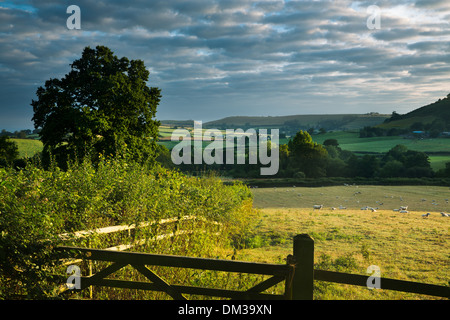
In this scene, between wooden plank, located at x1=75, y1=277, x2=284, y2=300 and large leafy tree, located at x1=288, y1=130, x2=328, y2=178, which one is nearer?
wooden plank, located at x1=75, y1=277, x2=284, y2=300

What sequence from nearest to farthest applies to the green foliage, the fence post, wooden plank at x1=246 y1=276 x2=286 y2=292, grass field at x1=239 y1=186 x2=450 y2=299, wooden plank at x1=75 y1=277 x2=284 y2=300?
the fence post, wooden plank at x1=246 y1=276 x2=286 y2=292, wooden plank at x1=75 y1=277 x2=284 y2=300, grass field at x1=239 y1=186 x2=450 y2=299, the green foliage

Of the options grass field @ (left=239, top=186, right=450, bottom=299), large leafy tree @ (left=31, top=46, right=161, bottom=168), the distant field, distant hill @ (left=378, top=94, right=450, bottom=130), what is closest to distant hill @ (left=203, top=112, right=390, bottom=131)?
distant hill @ (left=378, top=94, right=450, bottom=130)

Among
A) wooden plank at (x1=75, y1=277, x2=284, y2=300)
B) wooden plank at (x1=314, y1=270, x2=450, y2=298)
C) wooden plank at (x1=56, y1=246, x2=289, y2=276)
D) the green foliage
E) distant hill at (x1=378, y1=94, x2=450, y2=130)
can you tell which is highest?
distant hill at (x1=378, y1=94, x2=450, y2=130)

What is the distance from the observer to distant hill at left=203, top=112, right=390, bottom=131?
13362cm

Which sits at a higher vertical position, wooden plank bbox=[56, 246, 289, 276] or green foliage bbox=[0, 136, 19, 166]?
green foliage bbox=[0, 136, 19, 166]

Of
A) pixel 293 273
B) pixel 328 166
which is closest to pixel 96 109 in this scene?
pixel 293 273

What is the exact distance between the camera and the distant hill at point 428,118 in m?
104

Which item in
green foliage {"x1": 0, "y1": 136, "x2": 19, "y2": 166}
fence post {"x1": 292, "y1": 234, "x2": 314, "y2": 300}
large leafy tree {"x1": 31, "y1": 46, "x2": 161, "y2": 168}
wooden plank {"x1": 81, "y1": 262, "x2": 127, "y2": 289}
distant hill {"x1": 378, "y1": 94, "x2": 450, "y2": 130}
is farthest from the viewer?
distant hill {"x1": 378, "y1": 94, "x2": 450, "y2": 130}

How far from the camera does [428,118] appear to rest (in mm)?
111312

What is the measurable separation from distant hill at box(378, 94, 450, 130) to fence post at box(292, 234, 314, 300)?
4455 inches

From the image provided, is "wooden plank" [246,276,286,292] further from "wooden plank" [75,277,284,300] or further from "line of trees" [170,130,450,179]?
"line of trees" [170,130,450,179]

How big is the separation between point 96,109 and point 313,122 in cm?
12207
